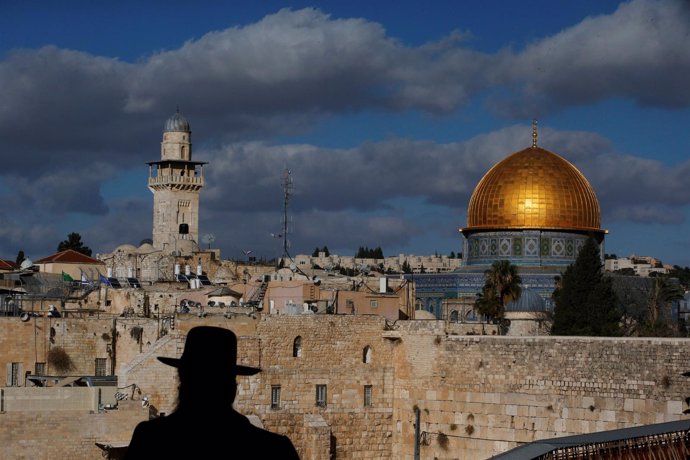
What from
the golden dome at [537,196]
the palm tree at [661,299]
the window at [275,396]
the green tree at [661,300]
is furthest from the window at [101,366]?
the golden dome at [537,196]

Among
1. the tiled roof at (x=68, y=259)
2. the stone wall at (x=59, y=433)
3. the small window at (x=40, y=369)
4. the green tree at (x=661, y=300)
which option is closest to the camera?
the stone wall at (x=59, y=433)

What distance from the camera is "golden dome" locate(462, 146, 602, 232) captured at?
45.1m

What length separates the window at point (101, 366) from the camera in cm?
2902

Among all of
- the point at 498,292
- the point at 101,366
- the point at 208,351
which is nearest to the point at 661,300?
the point at 498,292

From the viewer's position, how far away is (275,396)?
1042 inches

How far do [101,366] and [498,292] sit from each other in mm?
12938

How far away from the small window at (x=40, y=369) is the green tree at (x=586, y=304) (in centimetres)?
1161

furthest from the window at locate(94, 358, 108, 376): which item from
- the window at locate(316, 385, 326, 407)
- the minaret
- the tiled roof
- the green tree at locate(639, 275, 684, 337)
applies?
the minaret

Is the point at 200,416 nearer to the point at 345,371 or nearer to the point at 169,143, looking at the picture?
the point at 345,371

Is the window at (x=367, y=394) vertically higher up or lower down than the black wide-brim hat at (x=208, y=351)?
lower down

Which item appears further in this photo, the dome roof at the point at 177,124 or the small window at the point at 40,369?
the dome roof at the point at 177,124

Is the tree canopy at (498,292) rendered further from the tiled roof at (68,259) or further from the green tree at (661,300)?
the tiled roof at (68,259)

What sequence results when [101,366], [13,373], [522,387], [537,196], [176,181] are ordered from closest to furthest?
[522,387], [13,373], [101,366], [537,196], [176,181]

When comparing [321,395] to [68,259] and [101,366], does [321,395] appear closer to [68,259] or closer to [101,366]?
[101,366]
